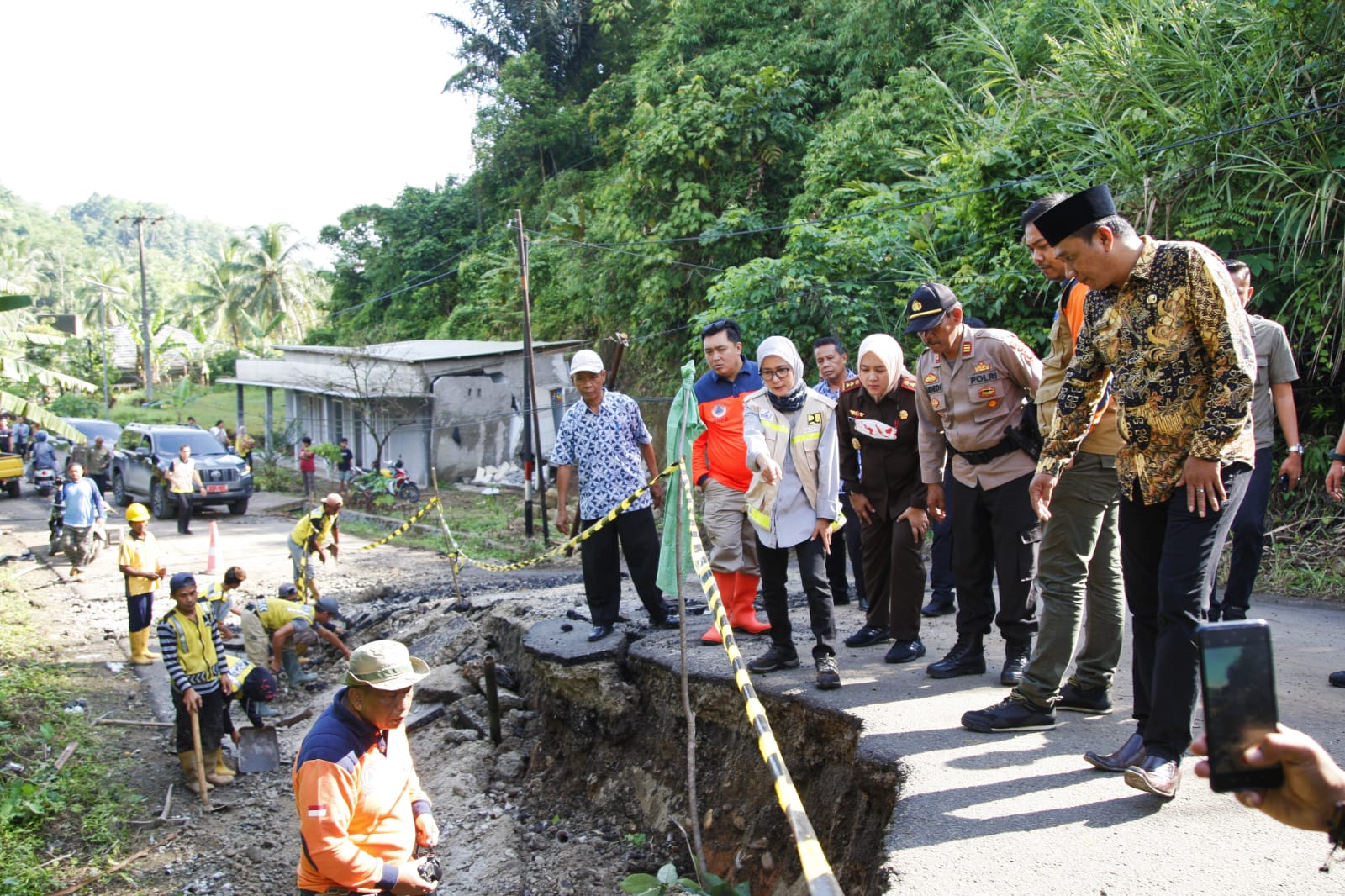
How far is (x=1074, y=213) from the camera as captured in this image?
317 centimetres

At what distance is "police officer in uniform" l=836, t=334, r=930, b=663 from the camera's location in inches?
199

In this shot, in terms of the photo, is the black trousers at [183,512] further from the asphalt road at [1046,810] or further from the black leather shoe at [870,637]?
the black leather shoe at [870,637]

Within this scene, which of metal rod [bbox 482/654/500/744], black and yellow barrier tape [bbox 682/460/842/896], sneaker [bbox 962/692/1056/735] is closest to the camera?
black and yellow barrier tape [bbox 682/460/842/896]

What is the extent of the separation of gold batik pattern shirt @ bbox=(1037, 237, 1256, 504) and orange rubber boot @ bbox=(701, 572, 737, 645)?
289 cm

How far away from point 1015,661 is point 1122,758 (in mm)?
1129

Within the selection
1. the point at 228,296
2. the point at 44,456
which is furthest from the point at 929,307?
the point at 228,296

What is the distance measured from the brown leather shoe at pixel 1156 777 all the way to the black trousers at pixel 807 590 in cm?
184

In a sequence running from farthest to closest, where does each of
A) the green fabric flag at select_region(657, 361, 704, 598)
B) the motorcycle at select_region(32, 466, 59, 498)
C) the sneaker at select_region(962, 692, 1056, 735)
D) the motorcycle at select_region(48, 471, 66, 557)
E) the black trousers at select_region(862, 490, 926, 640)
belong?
the motorcycle at select_region(32, 466, 59, 498) < the motorcycle at select_region(48, 471, 66, 557) < the green fabric flag at select_region(657, 361, 704, 598) < the black trousers at select_region(862, 490, 926, 640) < the sneaker at select_region(962, 692, 1056, 735)

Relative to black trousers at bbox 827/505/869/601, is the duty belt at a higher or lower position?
higher

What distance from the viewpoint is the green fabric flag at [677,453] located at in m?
5.85

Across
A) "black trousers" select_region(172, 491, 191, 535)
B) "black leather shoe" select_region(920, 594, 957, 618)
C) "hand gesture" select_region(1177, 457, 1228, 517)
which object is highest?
"hand gesture" select_region(1177, 457, 1228, 517)

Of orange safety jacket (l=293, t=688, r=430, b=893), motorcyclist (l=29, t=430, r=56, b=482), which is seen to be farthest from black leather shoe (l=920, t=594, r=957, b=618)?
motorcyclist (l=29, t=430, r=56, b=482)

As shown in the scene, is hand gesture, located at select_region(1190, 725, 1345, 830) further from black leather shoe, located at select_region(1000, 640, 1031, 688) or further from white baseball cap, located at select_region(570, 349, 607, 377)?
white baseball cap, located at select_region(570, 349, 607, 377)

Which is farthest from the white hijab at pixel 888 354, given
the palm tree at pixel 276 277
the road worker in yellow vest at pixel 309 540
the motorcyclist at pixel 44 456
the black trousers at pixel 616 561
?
the palm tree at pixel 276 277
